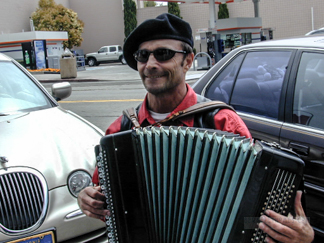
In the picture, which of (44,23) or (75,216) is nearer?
(75,216)

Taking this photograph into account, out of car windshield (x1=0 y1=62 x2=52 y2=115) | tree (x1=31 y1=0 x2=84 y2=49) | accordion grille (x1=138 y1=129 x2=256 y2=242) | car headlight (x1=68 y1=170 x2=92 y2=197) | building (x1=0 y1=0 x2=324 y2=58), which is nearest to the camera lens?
accordion grille (x1=138 y1=129 x2=256 y2=242)

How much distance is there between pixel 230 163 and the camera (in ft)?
5.08

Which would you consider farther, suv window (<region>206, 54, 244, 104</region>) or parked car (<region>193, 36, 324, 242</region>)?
suv window (<region>206, 54, 244, 104</region>)

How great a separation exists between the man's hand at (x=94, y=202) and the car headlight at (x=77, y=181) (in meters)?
1.00

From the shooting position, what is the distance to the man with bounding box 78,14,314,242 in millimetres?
1821

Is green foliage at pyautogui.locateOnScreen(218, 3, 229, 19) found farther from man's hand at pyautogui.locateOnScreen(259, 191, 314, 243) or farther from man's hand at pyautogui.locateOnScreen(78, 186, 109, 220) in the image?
man's hand at pyautogui.locateOnScreen(259, 191, 314, 243)

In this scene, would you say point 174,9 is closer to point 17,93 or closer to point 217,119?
point 17,93

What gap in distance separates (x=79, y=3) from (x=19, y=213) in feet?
143

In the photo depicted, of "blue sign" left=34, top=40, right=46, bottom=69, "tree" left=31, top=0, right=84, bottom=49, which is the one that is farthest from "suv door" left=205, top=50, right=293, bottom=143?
"tree" left=31, top=0, right=84, bottom=49

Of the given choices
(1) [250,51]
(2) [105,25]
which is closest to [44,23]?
(2) [105,25]

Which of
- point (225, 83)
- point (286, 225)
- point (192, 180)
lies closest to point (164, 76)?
point (192, 180)

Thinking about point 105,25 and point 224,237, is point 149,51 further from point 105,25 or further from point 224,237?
point 105,25

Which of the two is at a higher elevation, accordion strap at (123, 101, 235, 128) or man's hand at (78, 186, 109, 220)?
accordion strap at (123, 101, 235, 128)

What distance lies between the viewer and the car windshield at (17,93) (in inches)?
151
